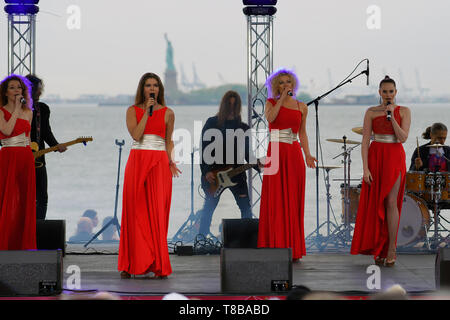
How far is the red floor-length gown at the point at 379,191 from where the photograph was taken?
626cm

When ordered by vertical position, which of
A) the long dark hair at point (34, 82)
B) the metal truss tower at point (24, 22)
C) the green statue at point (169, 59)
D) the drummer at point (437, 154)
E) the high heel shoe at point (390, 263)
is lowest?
the high heel shoe at point (390, 263)

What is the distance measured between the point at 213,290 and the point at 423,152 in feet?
11.1

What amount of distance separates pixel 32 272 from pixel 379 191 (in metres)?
2.96

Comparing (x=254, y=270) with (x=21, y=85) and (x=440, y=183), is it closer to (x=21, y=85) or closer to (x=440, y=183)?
(x=21, y=85)

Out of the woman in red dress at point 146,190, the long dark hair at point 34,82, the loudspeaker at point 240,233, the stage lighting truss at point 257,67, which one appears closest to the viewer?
the woman in red dress at point 146,190

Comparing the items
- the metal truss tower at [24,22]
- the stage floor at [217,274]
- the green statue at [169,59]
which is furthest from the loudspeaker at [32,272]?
the green statue at [169,59]

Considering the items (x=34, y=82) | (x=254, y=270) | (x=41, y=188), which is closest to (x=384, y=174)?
(x=254, y=270)

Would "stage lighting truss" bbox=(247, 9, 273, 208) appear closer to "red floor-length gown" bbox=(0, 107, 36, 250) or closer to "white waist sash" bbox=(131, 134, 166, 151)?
"white waist sash" bbox=(131, 134, 166, 151)

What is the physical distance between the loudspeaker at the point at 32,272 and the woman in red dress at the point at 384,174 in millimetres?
2729

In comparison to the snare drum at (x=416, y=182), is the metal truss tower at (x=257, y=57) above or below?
above

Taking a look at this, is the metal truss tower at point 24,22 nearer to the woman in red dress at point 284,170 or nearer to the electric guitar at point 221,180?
the electric guitar at point 221,180

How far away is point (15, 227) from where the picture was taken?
6.16 m

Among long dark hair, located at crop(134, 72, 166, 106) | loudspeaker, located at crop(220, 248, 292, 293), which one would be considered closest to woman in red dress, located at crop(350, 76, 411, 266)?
long dark hair, located at crop(134, 72, 166, 106)
